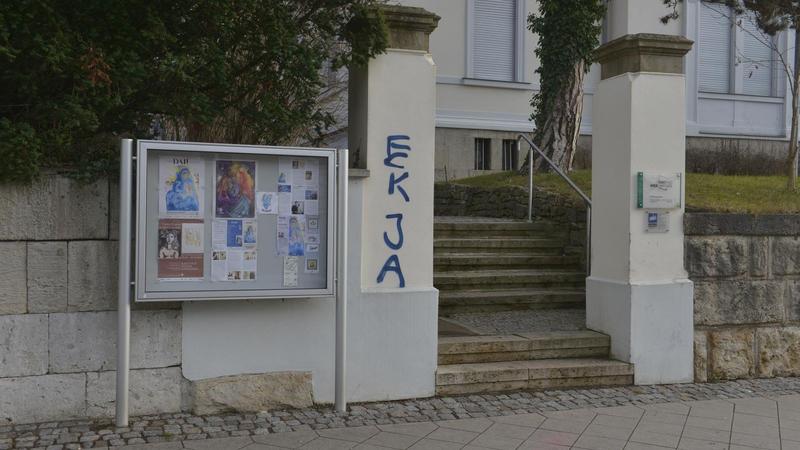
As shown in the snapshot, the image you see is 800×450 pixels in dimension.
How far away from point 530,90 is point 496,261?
990cm

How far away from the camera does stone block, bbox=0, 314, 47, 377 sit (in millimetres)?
5492

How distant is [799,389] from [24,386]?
6408 millimetres

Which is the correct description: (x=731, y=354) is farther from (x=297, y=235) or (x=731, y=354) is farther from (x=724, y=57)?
(x=724, y=57)

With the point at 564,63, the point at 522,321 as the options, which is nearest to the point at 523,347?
the point at 522,321

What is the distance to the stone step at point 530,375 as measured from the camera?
6.59m

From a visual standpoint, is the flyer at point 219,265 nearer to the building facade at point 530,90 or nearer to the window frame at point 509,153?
the building facade at point 530,90

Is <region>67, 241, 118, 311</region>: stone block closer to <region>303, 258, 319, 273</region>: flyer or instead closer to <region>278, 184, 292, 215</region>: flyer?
<region>278, 184, 292, 215</region>: flyer

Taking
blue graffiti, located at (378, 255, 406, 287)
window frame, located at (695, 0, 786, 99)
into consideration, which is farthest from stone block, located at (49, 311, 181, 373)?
window frame, located at (695, 0, 786, 99)

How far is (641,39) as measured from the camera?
7316 mm

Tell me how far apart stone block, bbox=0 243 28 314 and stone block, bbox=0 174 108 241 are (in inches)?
3.2

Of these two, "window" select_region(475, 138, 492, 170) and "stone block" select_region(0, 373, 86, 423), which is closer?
"stone block" select_region(0, 373, 86, 423)

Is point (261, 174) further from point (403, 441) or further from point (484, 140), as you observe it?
point (484, 140)

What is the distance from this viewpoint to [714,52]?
20047 mm

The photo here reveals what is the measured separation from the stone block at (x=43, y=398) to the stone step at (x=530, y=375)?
107 inches
